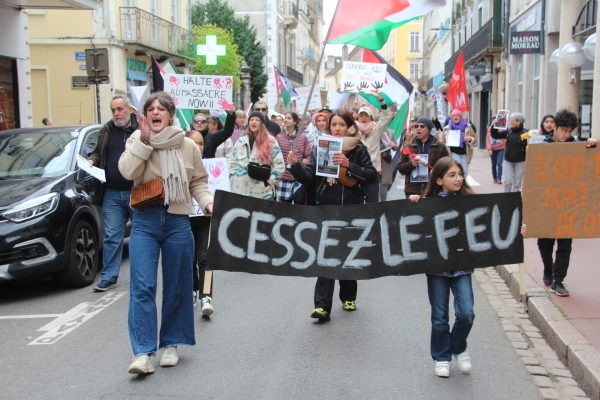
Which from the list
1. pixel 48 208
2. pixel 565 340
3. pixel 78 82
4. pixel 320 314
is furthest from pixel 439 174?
pixel 78 82

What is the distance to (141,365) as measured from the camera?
15.6 feet

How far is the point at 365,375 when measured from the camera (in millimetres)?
4914

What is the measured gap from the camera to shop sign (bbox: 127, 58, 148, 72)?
27516 mm

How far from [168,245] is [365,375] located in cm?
159

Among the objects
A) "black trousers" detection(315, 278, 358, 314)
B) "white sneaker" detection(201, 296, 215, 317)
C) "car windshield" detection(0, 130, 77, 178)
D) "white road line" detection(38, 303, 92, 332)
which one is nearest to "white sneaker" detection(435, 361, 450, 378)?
"black trousers" detection(315, 278, 358, 314)

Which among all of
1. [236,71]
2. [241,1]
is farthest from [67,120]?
[241,1]

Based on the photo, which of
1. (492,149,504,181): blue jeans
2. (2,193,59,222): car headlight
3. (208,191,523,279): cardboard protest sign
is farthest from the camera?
(492,149,504,181): blue jeans

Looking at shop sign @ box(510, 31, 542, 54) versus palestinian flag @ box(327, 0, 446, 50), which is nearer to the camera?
palestinian flag @ box(327, 0, 446, 50)

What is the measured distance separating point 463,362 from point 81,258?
448 centimetres

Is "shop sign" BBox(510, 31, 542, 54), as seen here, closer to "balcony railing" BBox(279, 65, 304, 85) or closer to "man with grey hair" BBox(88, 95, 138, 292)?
"man with grey hair" BBox(88, 95, 138, 292)

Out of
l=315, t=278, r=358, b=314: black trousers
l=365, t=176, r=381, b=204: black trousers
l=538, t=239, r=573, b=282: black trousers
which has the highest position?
l=365, t=176, r=381, b=204: black trousers

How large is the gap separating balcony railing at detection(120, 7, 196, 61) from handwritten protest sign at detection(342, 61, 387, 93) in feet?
45.0

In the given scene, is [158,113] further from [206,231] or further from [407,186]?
[407,186]

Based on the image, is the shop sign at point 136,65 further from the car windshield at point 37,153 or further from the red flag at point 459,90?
the car windshield at point 37,153
